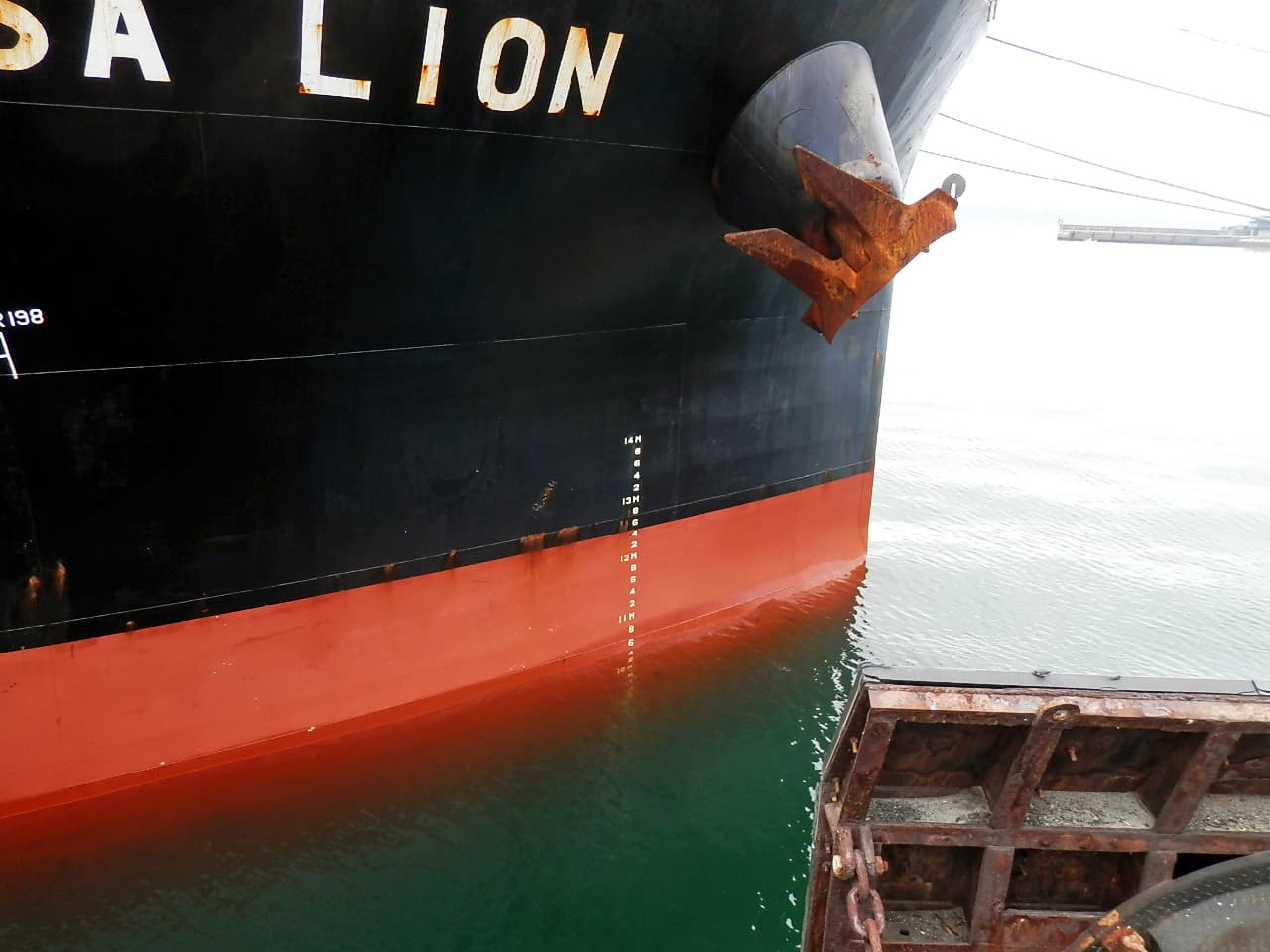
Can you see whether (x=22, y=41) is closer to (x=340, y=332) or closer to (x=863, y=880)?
(x=340, y=332)

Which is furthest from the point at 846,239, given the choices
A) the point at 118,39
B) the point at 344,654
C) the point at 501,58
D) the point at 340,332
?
the point at 344,654

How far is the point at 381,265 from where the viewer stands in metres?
4.73

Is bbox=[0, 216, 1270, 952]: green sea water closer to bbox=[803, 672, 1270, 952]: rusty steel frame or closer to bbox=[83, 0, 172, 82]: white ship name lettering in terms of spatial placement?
bbox=[803, 672, 1270, 952]: rusty steel frame

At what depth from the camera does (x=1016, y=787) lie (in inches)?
134

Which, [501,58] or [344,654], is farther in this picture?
[344,654]

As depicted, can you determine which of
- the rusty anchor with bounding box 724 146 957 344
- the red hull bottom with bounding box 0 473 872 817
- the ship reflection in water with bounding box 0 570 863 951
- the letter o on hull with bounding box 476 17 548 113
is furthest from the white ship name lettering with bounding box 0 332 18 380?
the rusty anchor with bounding box 724 146 957 344

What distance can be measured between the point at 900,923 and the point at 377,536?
3049 mm

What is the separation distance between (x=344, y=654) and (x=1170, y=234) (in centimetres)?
6261

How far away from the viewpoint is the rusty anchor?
15.4ft

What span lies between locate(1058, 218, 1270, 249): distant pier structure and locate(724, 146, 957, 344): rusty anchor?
58.1 metres

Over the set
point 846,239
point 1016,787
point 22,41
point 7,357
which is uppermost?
point 22,41

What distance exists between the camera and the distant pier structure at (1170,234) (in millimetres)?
54562

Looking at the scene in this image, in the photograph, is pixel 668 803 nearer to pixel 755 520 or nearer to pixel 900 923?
pixel 900 923

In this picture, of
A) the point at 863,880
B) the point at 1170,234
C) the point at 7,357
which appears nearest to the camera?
the point at 863,880
